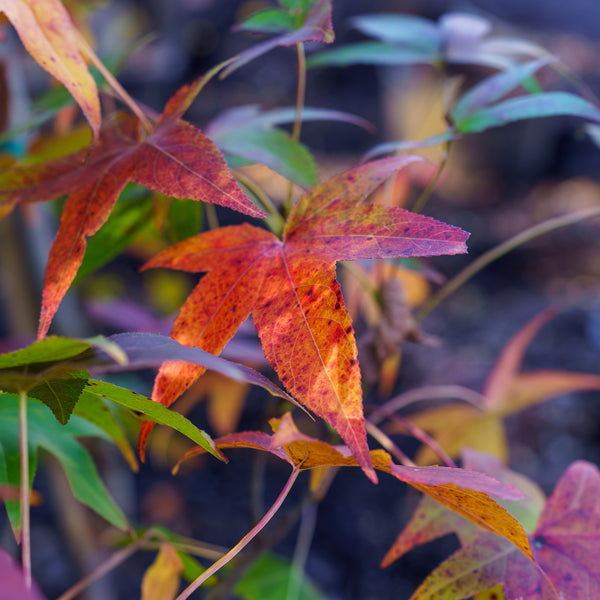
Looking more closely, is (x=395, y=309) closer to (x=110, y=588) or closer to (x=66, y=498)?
(x=66, y=498)

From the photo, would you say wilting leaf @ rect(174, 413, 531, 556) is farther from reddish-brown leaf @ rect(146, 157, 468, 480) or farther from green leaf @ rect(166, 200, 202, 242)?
green leaf @ rect(166, 200, 202, 242)

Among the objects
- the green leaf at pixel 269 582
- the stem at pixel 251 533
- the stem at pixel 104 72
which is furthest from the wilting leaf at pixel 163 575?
the green leaf at pixel 269 582

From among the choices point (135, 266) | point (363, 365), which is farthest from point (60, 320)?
point (135, 266)

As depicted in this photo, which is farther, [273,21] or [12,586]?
[273,21]

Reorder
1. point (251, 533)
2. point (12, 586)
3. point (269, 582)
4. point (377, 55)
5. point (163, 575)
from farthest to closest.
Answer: point (269, 582) → point (377, 55) → point (163, 575) → point (251, 533) → point (12, 586)

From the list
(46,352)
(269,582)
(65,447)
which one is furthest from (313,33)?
(269,582)

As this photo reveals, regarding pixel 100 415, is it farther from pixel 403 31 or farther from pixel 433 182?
pixel 403 31
